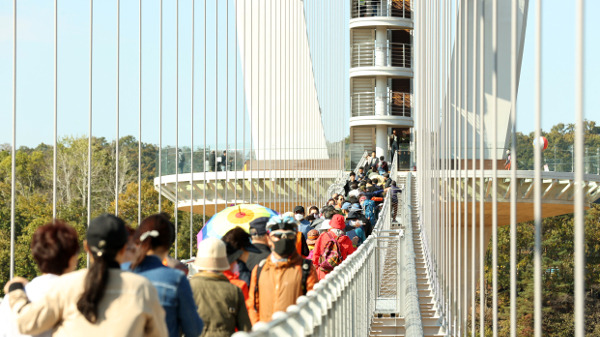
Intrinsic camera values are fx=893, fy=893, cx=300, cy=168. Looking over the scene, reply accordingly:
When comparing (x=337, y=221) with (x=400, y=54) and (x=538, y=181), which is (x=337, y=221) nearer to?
(x=538, y=181)

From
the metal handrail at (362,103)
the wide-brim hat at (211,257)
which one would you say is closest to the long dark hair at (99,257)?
the wide-brim hat at (211,257)

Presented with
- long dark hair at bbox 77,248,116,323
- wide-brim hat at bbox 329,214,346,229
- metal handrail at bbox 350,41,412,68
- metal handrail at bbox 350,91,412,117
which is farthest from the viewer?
metal handrail at bbox 350,91,412,117

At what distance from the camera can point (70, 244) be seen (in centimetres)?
350

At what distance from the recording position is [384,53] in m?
52.6

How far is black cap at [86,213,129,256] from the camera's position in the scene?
11.1 feet

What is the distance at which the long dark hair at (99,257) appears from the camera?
323cm

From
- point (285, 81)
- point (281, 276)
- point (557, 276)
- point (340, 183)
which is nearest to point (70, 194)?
point (557, 276)

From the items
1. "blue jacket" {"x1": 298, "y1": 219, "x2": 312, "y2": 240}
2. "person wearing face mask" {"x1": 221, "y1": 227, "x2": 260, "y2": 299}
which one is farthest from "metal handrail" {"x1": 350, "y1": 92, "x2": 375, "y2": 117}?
"person wearing face mask" {"x1": 221, "y1": 227, "x2": 260, "y2": 299}

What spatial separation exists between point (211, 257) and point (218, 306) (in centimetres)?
25

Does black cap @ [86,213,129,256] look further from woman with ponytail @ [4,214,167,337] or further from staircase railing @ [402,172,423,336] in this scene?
staircase railing @ [402,172,423,336]

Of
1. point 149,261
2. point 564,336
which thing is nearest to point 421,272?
point 149,261

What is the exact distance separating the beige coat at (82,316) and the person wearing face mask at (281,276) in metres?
1.98

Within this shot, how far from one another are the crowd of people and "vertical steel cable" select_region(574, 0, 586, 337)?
1.53 metres

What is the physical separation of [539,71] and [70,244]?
6.58ft
